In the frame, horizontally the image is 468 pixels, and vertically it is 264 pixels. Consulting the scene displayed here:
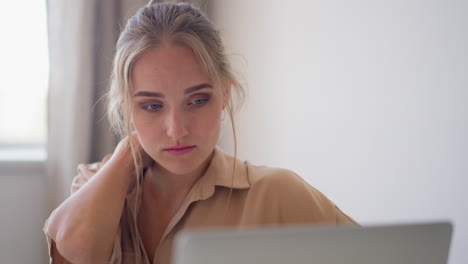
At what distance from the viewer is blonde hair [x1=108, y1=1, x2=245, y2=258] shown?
1.06 m

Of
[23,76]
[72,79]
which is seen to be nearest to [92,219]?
[72,79]

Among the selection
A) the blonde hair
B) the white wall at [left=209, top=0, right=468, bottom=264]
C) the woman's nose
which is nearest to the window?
the white wall at [left=209, top=0, right=468, bottom=264]

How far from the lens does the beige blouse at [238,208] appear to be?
110 centimetres

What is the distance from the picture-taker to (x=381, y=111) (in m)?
1.28

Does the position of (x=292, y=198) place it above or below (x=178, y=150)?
below

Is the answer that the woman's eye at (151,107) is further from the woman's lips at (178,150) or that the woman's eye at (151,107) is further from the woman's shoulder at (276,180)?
the woman's shoulder at (276,180)

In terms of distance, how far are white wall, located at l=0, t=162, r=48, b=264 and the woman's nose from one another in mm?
1428

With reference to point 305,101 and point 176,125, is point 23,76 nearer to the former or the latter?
point 305,101

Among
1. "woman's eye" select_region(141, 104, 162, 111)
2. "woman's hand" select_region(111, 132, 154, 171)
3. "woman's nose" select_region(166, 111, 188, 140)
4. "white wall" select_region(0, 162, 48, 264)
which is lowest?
"white wall" select_region(0, 162, 48, 264)

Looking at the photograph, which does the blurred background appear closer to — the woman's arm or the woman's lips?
the woman's lips

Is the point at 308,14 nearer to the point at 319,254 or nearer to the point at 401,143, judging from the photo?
the point at 401,143

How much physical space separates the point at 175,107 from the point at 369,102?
1.94ft

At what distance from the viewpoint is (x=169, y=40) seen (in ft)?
3.47

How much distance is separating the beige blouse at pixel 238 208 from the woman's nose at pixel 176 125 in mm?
169
